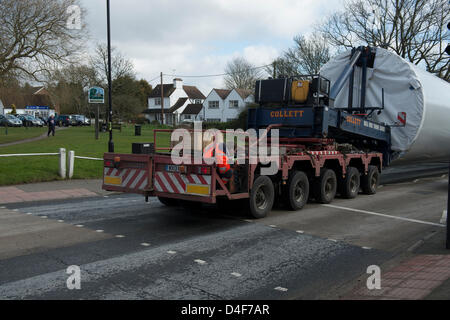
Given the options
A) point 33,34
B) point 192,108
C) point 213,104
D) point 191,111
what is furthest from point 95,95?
point 192,108

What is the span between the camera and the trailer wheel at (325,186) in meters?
10.7

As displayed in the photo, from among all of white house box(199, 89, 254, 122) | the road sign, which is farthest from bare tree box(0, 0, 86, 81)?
white house box(199, 89, 254, 122)

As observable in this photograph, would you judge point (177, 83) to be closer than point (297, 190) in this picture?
No

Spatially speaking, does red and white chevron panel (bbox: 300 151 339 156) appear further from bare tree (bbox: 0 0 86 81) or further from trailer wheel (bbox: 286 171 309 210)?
bare tree (bbox: 0 0 86 81)

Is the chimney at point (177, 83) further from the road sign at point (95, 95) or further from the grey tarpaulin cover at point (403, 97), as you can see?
the grey tarpaulin cover at point (403, 97)

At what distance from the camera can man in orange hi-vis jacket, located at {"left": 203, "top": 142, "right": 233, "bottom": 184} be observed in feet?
24.6

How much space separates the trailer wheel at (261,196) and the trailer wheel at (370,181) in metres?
5.17

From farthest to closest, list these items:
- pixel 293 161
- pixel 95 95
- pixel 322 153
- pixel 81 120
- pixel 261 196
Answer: pixel 81 120
pixel 95 95
pixel 322 153
pixel 293 161
pixel 261 196

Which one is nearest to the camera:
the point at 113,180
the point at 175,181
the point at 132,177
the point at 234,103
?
the point at 175,181

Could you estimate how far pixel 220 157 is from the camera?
7.50m

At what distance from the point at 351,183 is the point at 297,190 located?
2846 mm

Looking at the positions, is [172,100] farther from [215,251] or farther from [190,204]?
[215,251]

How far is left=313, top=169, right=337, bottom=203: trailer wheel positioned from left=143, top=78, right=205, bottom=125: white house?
246 ft

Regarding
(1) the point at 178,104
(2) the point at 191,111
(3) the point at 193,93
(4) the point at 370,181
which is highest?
(3) the point at 193,93
